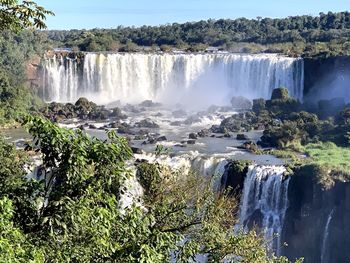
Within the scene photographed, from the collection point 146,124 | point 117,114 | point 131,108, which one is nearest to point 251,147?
point 146,124

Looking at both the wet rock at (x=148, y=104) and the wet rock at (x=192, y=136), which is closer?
the wet rock at (x=192, y=136)

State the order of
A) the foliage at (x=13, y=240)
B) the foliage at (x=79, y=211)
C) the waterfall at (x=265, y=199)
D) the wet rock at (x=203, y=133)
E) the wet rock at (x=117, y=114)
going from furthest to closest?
the wet rock at (x=117, y=114)
the wet rock at (x=203, y=133)
the waterfall at (x=265, y=199)
the foliage at (x=79, y=211)
the foliage at (x=13, y=240)

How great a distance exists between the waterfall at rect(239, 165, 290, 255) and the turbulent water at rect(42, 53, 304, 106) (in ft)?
69.6

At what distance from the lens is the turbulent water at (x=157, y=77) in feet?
152

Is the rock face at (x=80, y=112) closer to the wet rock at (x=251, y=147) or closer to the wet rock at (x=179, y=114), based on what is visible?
the wet rock at (x=179, y=114)

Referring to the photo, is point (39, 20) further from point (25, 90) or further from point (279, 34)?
point (279, 34)

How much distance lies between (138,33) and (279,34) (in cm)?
1840

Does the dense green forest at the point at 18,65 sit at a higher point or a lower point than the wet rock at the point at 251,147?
higher

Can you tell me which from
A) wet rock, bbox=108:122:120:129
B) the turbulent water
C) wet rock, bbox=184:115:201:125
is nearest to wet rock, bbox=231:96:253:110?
the turbulent water

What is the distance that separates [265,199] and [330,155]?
18.1 ft

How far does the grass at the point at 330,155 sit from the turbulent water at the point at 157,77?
15.1 m

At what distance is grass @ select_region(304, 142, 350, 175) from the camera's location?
23.9 m

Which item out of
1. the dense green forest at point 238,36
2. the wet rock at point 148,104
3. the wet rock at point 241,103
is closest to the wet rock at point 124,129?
the wet rock at point 148,104

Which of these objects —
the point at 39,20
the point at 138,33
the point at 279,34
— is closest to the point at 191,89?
the point at 279,34
